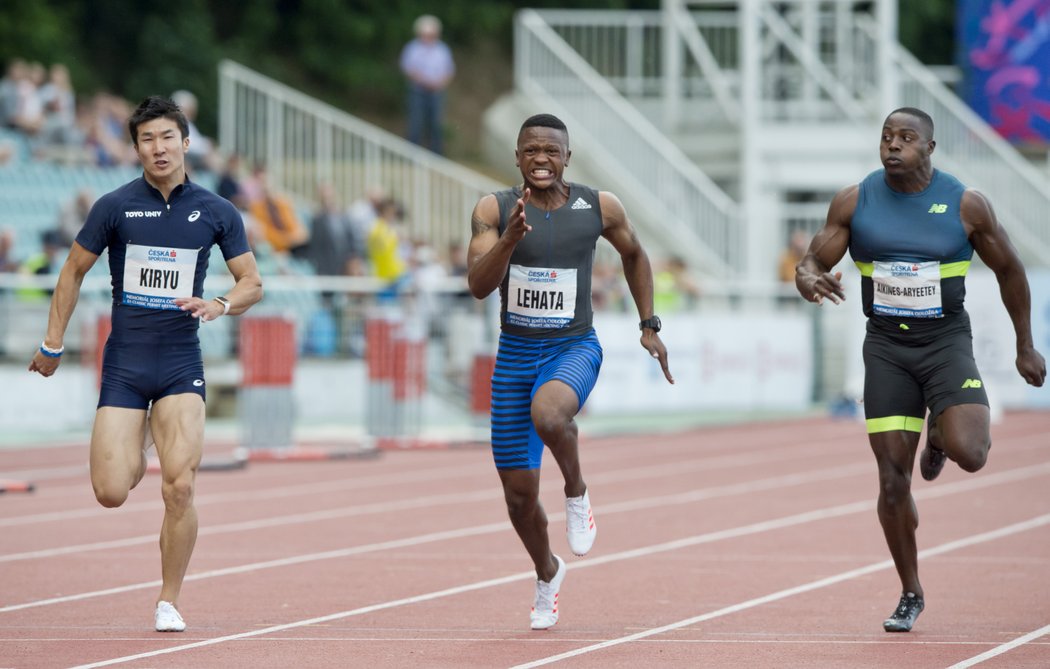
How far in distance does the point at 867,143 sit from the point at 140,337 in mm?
24234

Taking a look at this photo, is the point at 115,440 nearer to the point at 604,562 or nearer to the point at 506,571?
the point at 506,571

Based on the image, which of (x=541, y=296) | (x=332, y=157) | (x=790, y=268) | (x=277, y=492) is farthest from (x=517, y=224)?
(x=332, y=157)

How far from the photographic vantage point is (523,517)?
931 cm

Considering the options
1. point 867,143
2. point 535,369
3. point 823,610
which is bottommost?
point 823,610

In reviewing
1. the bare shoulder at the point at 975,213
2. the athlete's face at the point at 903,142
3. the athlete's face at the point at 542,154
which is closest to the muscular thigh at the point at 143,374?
the athlete's face at the point at 542,154

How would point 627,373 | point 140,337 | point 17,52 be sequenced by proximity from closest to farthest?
point 140,337 < point 627,373 < point 17,52

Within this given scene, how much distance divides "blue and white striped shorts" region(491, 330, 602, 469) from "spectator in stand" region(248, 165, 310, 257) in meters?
→ 15.7

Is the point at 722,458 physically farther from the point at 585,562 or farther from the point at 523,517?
the point at 523,517

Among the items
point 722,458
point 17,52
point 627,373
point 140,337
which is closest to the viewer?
point 140,337

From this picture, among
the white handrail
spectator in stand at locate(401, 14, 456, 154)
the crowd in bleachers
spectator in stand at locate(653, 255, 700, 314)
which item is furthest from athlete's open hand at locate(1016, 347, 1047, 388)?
the white handrail

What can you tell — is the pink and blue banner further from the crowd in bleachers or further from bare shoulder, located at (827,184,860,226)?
bare shoulder, located at (827,184,860,226)

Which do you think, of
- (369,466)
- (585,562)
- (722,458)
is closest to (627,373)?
(722,458)

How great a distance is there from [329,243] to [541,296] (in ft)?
50.4

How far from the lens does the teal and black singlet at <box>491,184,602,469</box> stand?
30.4 ft
